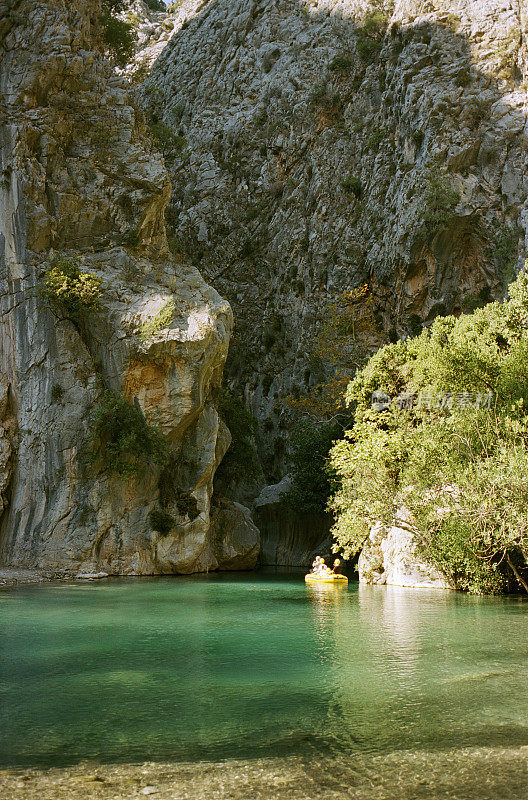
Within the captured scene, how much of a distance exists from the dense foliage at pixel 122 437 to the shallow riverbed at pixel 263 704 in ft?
41.4

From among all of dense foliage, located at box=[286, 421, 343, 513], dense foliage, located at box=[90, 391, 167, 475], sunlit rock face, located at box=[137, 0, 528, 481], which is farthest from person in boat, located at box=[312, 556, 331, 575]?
sunlit rock face, located at box=[137, 0, 528, 481]

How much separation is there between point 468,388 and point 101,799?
67.6ft

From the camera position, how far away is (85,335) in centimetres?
3064

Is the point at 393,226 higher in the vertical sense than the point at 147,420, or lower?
higher

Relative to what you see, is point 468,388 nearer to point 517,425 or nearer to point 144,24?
point 517,425

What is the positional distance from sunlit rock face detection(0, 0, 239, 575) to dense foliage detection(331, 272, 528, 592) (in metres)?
8.27

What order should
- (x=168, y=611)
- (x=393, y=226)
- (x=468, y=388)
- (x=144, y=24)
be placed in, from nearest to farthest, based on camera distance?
1. (x=168, y=611)
2. (x=468, y=388)
3. (x=393, y=226)
4. (x=144, y=24)

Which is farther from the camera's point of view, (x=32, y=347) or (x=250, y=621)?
(x=32, y=347)

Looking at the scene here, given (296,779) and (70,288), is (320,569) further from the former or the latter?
(296,779)

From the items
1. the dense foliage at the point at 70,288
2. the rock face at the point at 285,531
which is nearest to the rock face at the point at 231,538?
the rock face at the point at 285,531

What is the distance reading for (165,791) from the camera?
5207 mm

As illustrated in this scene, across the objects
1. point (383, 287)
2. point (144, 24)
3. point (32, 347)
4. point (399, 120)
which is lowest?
point (32, 347)

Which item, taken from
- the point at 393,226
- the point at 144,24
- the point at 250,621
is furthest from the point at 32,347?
the point at 144,24

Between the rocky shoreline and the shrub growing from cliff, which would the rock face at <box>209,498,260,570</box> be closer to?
the shrub growing from cliff
